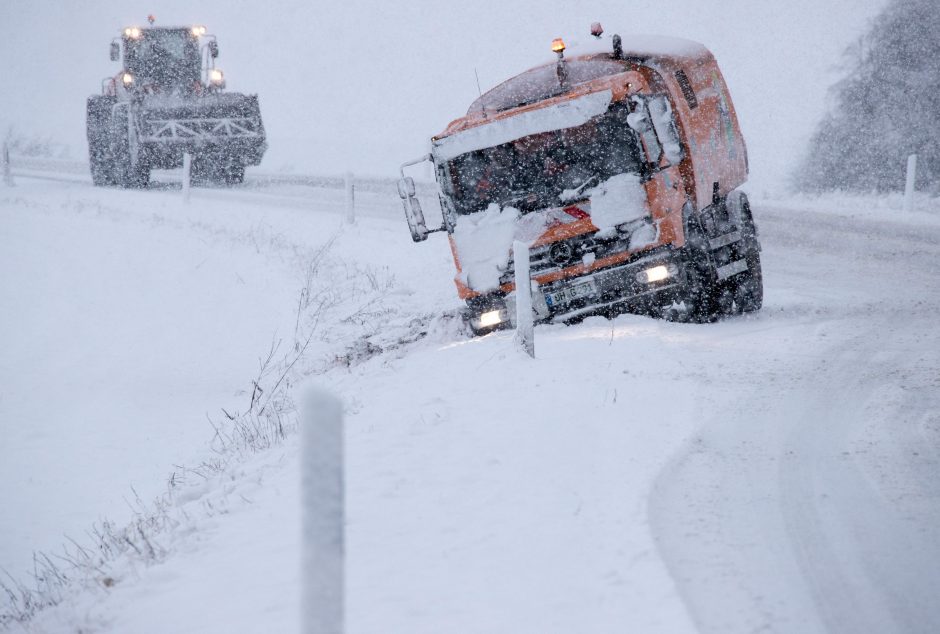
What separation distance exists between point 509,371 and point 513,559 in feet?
9.95

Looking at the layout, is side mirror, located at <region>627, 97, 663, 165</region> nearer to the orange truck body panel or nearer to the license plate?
the orange truck body panel

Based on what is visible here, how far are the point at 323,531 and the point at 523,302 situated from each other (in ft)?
17.0

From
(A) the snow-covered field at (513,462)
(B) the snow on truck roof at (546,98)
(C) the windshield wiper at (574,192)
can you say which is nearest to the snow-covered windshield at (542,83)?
(B) the snow on truck roof at (546,98)

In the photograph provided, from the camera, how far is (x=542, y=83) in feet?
27.7

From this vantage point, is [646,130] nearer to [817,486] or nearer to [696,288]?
[696,288]

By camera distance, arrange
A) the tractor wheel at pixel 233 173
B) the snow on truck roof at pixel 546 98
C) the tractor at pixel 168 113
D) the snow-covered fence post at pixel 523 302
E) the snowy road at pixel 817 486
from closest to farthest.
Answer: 1. the snowy road at pixel 817 486
2. the snow-covered fence post at pixel 523 302
3. the snow on truck roof at pixel 546 98
4. the tractor at pixel 168 113
5. the tractor wheel at pixel 233 173

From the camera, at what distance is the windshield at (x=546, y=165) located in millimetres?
7781

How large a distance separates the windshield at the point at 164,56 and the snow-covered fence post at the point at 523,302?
52.4 ft

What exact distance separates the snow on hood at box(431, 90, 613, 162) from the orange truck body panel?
0.05 metres

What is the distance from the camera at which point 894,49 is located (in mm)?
16391

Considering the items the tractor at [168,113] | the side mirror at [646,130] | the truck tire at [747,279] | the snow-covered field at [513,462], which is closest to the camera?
the snow-covered field at [513,462]

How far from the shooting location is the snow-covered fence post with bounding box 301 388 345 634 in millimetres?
1811

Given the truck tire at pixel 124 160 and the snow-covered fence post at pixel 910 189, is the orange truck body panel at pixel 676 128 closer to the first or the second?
the snow-covered fence post at pixel 910 189

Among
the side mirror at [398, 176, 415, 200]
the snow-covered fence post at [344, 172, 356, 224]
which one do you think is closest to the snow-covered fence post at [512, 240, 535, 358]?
the side mirror at [398, 176, 415, 200]
